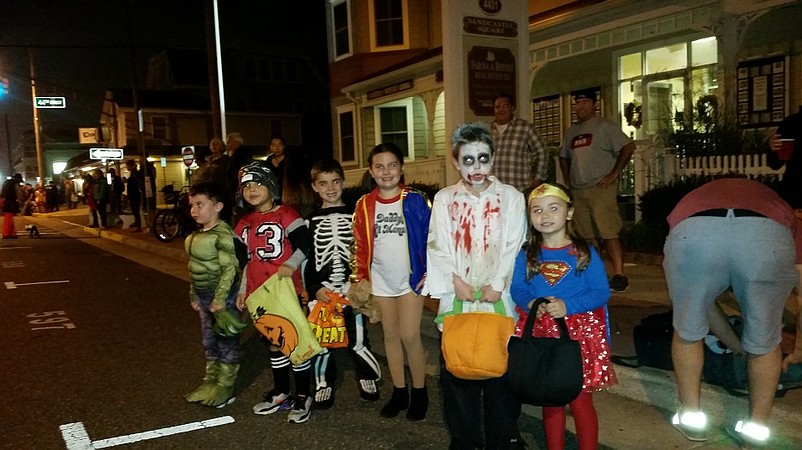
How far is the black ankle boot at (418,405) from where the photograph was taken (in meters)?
4.16

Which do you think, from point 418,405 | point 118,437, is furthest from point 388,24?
point 118,437

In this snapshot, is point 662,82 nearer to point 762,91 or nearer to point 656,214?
point 762,91

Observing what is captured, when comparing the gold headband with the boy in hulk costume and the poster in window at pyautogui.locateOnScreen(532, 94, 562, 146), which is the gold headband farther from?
the poster in window at pyautogui.locateOnScreen(532, 94, 562, 146)

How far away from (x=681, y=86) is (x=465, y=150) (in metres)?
11.6

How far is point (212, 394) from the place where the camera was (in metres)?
4.60

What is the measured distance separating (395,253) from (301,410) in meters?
1.21

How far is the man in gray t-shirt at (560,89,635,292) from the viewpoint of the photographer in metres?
6.41

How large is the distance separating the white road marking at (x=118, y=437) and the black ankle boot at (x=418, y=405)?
1160 mm

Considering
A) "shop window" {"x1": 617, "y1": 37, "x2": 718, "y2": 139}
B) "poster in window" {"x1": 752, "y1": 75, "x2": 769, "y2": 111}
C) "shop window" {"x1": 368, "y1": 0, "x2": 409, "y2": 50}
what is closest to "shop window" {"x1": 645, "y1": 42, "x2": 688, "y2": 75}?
"shop window" {"x1": 617, "y1": 37, "x2": 718, "y2": 139}

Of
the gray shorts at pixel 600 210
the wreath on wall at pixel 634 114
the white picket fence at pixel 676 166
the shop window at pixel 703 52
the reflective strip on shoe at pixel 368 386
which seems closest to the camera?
the reflective strip on shoe at pixel 368 386

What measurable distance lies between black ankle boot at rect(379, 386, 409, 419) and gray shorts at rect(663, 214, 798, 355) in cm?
177

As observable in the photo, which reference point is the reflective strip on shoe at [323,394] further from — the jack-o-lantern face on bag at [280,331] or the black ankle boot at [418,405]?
the black ankle boot at [418,405]

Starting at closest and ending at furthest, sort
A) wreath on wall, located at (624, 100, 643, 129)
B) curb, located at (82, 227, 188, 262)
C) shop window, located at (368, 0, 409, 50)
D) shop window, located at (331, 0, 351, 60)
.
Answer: curb, located at (82, 227, 188, 262), wreath on wall, located at (624, 100, 643, 129), shop window, located at (368, 0, 409, 50), shop window, located at (331, 0, 351, 60)

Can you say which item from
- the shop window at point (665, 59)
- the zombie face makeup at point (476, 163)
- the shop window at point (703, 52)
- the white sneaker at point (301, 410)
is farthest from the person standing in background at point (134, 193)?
the zombie face makeup at point (476, 163)
